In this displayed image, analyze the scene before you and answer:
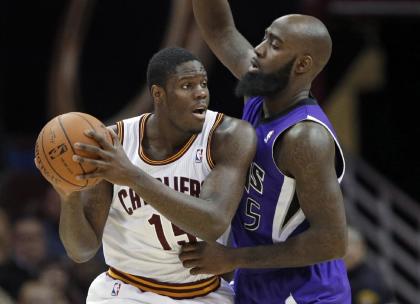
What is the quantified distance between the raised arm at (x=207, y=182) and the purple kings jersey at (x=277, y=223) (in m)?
0.20

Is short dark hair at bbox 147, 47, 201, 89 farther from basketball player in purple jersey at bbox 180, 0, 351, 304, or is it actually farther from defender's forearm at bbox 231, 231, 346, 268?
defender's forearm at bbox 231, 231, 346, 268

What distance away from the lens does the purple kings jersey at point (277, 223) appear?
5.55 metres

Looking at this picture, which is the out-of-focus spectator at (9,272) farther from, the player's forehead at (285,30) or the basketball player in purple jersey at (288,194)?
the player's forehead at (285,30)

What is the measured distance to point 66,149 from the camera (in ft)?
16.0

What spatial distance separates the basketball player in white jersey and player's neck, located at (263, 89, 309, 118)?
0.32 meters

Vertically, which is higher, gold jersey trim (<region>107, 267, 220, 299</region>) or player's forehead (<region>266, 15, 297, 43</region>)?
player's forehead (<region>266, 15, 297, 43</region>)

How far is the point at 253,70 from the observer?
5777 millimetres

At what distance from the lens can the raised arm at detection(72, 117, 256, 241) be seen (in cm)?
478

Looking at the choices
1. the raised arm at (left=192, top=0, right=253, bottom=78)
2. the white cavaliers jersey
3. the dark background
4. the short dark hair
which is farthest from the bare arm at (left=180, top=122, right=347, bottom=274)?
the dark background

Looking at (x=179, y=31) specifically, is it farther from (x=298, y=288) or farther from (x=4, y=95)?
(x=298, y=288)

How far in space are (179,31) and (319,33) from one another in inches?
203

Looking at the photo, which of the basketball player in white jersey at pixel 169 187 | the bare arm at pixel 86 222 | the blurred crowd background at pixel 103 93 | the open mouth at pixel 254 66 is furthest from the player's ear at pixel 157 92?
the blurred crowd background at pixel 103 93

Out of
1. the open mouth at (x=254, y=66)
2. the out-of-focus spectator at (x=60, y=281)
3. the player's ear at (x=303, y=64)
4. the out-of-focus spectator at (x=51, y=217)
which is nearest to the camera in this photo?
the player's ear at (x=303, y=64)

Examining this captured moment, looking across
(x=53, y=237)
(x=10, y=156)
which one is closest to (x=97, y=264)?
(x=53, y=237)
